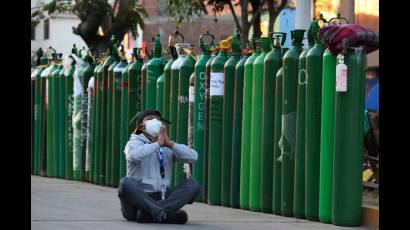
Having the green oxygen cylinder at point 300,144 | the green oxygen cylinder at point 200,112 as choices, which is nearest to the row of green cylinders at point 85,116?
the green oxygen cylinder at point 200,112

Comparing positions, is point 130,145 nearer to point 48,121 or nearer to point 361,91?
point 361,91

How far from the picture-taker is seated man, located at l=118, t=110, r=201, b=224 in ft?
37.2

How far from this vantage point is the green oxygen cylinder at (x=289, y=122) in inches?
488

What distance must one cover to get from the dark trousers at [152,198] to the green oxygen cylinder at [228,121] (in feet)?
7.23

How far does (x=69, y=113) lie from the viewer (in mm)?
18781

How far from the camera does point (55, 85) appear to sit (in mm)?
19156

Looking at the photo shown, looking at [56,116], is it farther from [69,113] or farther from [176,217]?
[176,217]

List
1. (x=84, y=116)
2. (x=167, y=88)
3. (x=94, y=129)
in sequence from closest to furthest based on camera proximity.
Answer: (x=167, y=88)
(x=94, y=129)
(x=84, y=116)

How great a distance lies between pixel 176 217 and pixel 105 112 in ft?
20.7

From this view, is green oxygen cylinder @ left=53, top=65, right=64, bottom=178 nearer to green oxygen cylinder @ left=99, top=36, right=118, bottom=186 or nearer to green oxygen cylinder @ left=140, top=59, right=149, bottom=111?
green oxygen cylinder @ left=99, top=36, right=118, bottom=186

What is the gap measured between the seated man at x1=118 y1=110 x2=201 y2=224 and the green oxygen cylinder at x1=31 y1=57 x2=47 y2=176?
27.6 feet

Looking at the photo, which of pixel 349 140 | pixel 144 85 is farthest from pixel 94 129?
pixel 349 140
